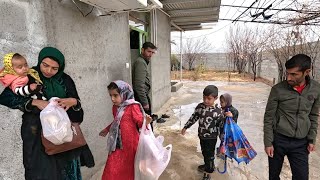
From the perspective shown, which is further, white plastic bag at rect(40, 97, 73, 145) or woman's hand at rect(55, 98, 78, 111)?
woman's hand at rect(55, 98, 78, 111)

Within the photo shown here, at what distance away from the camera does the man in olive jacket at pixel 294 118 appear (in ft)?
6.73

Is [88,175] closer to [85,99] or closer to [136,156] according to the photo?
[85,99]

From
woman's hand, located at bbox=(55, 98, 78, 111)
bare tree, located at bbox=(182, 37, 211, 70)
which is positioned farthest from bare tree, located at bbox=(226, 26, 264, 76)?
woman's hand, located at bbox=(55, 98, 78, 111)

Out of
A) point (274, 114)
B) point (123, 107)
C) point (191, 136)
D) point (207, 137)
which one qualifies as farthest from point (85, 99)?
point (191, 136)

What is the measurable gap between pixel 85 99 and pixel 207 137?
159 centimetres

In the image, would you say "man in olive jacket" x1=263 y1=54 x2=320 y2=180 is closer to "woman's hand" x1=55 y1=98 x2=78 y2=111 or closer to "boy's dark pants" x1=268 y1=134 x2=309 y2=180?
"boy's dark pants" x1=268 y1=134 x2=309 y2=180

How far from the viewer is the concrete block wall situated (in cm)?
176

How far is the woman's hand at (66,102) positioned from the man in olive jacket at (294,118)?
1.81 m

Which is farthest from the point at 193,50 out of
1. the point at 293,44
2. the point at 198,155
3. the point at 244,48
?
the point at 198,155

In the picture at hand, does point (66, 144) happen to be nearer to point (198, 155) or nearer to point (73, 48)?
point (73, 48)

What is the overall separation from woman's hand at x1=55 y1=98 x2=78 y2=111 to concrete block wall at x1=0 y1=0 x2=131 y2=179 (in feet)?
1.89

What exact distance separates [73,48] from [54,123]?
1281 millimetres

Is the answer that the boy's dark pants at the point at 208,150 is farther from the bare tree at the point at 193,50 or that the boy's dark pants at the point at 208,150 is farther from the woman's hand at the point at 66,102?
the bare tree at the point at 193,50

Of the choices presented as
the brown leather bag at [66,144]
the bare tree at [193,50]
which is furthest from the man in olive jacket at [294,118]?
the bare tree at [193,50]
